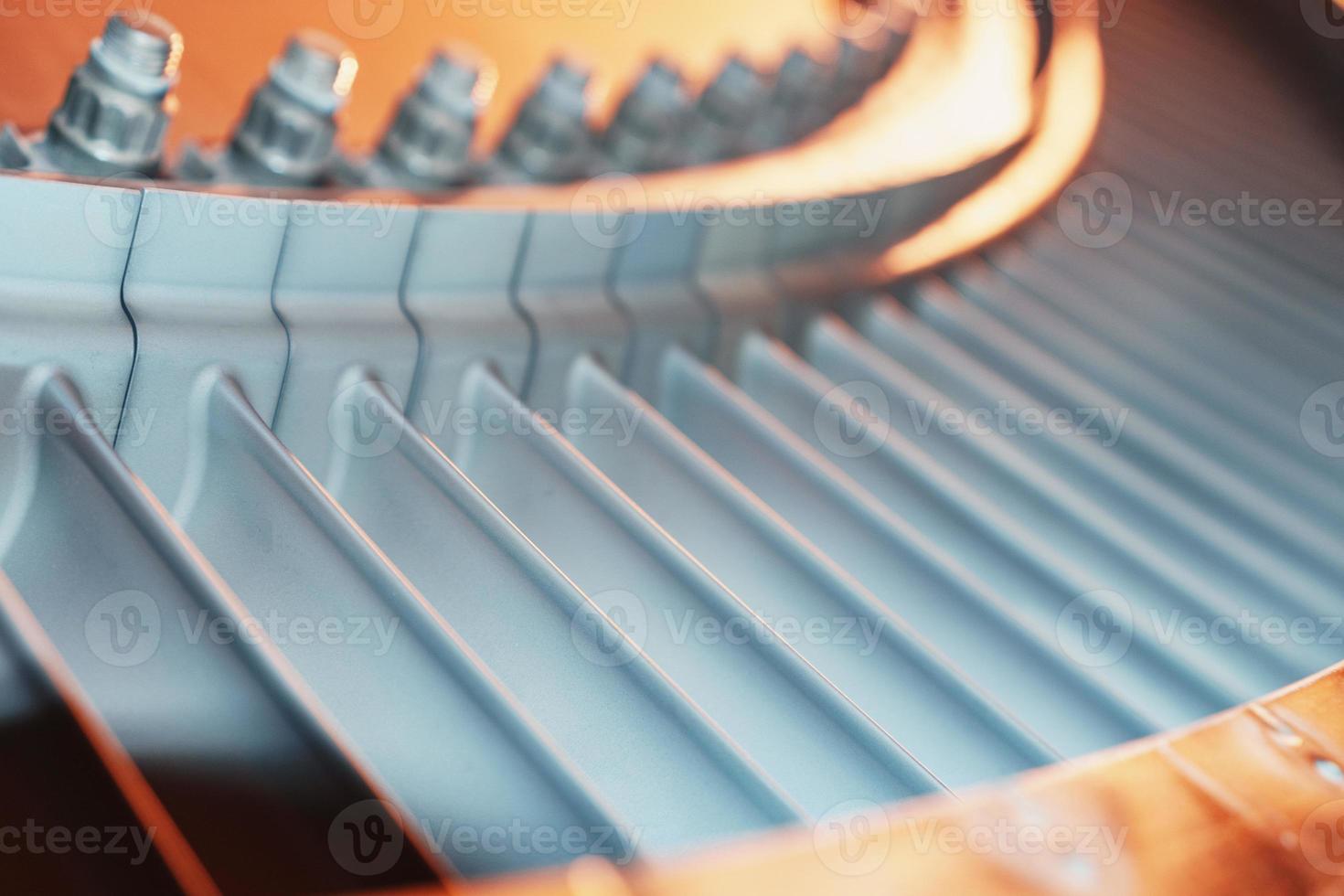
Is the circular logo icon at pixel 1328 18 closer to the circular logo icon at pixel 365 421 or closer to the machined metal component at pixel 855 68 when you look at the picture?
the machined metal component at pixel 855 68

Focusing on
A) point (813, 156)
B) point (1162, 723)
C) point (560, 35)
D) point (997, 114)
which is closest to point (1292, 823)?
point (1162, 723)

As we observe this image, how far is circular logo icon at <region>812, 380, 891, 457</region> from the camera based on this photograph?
1232mm

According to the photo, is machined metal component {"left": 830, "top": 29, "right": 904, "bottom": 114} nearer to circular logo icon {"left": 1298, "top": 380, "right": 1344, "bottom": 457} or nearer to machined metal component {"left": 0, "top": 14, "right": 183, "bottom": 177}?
circular logo icon {"left": 1298, "top": 380, "right": 1344, "bottom": 457}

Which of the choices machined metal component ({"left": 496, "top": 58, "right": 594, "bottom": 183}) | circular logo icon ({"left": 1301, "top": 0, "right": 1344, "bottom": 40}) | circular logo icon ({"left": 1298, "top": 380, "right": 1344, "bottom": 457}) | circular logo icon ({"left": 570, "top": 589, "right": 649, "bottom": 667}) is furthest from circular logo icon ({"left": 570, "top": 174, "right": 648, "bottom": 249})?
circular logo icon ({"left": 1301, "top": 0, "right": 1344, "bottom": 40})

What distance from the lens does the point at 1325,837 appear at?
1.84ft

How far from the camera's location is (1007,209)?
6.41ft

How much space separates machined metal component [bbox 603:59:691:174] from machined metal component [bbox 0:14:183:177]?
30.4 inches

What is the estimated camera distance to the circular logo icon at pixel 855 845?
459mm

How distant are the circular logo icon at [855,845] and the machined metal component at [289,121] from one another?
86 centimetres

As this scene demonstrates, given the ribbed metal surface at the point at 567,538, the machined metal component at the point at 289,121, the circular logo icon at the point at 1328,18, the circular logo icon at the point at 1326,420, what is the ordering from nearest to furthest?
the ribbed metal surface at the point at 567,538
the machined metal component at the point at 289,121
the circular logo icon at the point at 1326,420
the circular logo icon at the point at 1328,18

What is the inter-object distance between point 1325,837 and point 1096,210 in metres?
1.67

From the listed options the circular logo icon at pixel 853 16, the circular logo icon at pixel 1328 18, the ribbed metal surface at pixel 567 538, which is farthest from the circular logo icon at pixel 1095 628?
the circular logo icon at pixel 1328 18

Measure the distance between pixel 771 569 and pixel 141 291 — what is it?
0.48m

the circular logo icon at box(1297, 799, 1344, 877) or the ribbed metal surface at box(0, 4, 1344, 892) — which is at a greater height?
the circular logo icon at box(1297, 799, 1344, 877)
